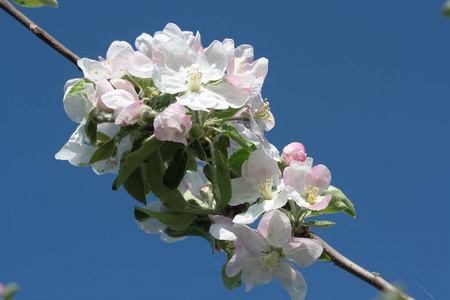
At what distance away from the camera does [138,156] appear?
59.9 inches

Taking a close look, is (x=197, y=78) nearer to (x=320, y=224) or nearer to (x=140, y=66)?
(x=140, y=66)

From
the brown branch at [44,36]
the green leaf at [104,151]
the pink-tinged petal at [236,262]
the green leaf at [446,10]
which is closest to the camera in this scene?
the green leaf at [446,10]

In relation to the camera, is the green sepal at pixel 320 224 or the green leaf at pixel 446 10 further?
the green sepal at pixel 320 224

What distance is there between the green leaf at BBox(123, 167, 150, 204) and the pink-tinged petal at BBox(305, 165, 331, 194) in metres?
0.54

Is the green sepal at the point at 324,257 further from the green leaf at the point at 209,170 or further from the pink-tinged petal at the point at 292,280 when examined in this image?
the green leaf at the point at 209,170

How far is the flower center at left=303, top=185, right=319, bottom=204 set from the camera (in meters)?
1.61

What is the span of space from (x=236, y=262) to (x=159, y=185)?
0.34m

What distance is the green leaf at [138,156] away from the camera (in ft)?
4.90

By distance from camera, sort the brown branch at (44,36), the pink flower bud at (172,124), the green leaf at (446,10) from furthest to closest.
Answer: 1. the brown branch at (44,36)
2. the pink flower bud at (172,124)
3. the green leaf at (446,10)

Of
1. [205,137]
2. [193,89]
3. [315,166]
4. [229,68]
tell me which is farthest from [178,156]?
[315,166]

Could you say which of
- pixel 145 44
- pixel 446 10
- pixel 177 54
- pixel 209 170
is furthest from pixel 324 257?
pixel 446 10

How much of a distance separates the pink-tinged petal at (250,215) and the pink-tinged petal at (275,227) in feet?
0.08

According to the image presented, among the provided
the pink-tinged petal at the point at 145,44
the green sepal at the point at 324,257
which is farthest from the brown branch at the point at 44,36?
the green sepal at the point at 324,257

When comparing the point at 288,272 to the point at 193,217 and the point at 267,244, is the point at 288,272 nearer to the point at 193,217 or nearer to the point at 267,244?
the point at 267,244
